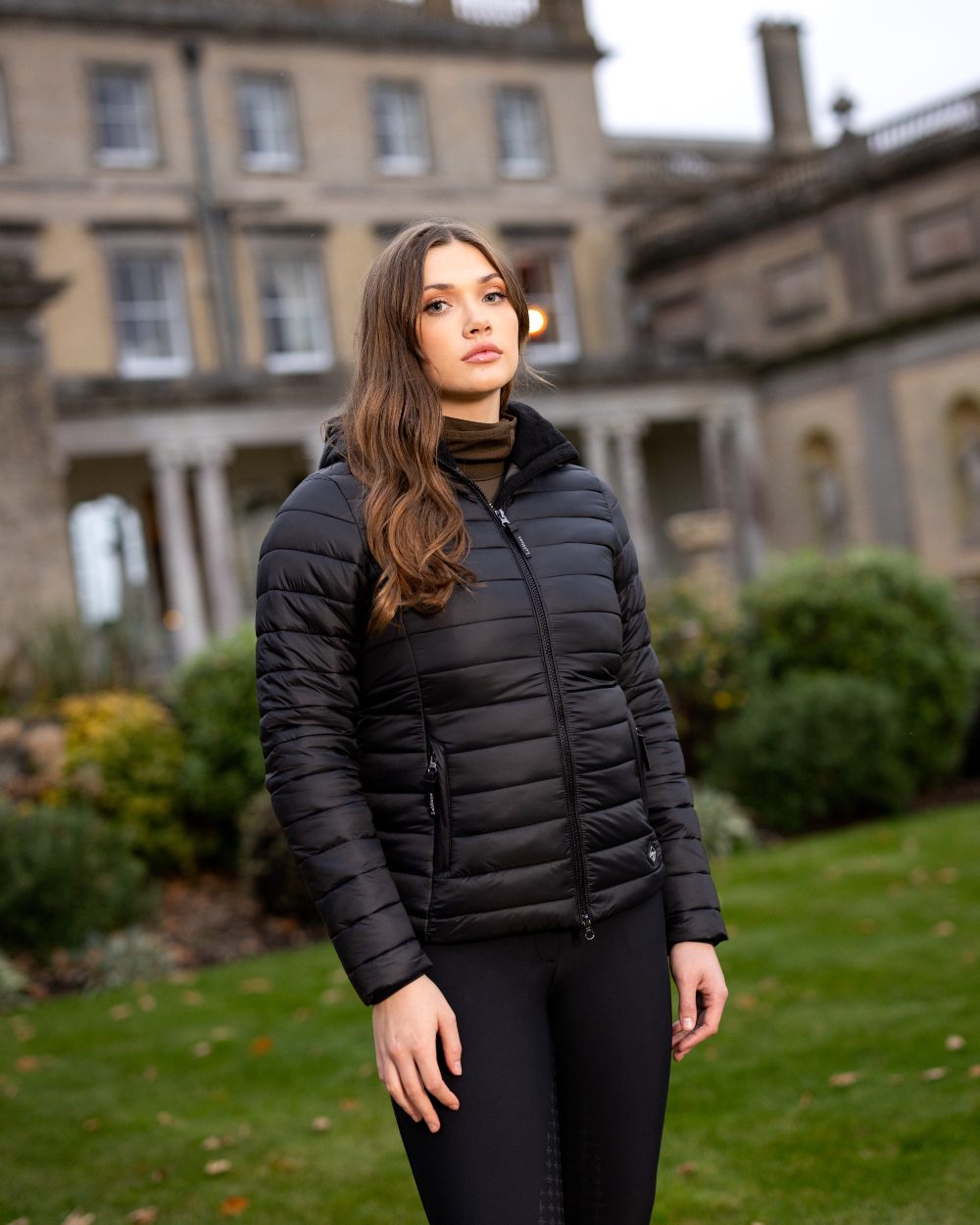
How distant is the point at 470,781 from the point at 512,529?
1.56 ft

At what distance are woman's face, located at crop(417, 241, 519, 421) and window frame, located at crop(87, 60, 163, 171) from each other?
87.6 feet

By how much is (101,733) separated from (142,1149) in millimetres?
6079

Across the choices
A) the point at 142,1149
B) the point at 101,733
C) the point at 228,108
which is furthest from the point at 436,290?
the point at 228,108

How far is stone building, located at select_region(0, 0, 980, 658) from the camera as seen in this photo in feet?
86.4

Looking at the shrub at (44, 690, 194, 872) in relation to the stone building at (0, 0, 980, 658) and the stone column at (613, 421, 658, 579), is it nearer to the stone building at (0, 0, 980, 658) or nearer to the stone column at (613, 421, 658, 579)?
the stone building at (0, 0, 980, 658)

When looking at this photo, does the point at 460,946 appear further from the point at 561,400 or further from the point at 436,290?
the point at 561,400

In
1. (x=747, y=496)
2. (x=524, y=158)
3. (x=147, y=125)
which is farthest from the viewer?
(x=524, y=158)

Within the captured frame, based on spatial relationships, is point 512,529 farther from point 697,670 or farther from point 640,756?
point 697,670

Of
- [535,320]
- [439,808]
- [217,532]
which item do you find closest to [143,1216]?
[439,808]

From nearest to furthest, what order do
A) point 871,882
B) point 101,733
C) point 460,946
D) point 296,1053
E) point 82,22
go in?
point 460,946, point 296,1053, point 871,882, point 101,733, point 82,22

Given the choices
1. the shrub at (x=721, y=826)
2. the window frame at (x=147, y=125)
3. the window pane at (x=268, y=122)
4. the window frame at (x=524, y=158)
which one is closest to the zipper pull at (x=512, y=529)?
the shrub at (x=721, y=826)

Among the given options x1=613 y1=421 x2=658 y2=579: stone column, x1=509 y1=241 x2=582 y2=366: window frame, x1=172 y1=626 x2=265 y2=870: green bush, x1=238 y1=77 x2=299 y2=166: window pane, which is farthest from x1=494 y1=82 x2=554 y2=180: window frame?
x1=172 y1=626 x2=265 y2=870: green bush

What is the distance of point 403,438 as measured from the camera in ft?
8.60

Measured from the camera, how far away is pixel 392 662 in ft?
8.25
